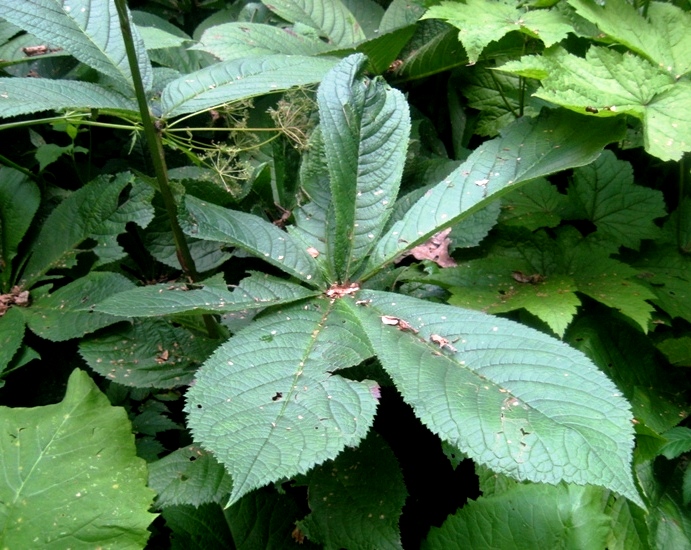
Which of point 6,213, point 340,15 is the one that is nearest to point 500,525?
point 6,213

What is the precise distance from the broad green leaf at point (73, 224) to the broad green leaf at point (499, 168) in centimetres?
57

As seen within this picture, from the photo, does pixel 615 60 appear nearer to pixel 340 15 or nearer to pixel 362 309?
pixel 362 309

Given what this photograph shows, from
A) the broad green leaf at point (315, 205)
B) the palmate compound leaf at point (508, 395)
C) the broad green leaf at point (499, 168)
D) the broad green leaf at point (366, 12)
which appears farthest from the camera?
the broad green leaf at point (366, 12)

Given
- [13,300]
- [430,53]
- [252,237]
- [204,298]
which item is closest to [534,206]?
[430,53]

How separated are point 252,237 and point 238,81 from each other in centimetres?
31

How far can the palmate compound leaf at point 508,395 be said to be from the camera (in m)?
0.63

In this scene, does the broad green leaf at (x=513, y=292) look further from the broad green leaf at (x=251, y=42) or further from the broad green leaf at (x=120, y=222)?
the broad green leaf at (x=251, y=42)

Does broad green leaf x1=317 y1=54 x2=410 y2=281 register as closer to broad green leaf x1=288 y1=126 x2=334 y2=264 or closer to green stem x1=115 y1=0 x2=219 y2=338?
broad green leaf x1=288 y1=126 x2=334 y2=264

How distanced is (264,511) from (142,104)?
0.68 m

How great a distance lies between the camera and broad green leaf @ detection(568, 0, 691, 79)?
42.8 inches

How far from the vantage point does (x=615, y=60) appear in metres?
1.05

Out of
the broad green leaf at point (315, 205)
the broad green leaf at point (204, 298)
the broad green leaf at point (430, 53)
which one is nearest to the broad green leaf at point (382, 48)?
the broad green leaf at point (430, 53)

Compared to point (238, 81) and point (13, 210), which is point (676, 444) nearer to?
point (238, 81)

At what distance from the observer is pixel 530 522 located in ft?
2.90
